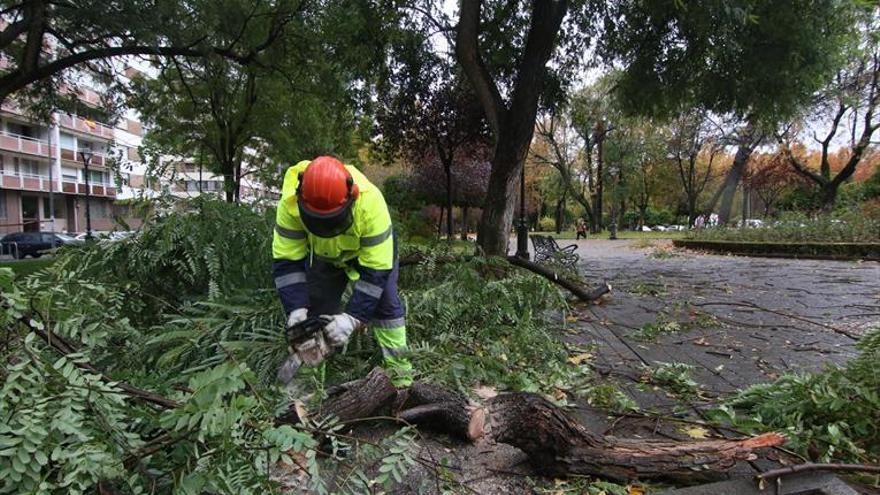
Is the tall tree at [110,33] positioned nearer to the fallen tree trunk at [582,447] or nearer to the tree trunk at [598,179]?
the fallen tree trunk at [582,447]

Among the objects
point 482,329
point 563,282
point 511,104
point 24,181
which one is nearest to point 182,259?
point 482,329

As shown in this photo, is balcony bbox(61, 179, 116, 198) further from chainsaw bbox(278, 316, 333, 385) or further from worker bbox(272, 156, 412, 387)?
chainsaw bbox(278, 316, 333, 385)

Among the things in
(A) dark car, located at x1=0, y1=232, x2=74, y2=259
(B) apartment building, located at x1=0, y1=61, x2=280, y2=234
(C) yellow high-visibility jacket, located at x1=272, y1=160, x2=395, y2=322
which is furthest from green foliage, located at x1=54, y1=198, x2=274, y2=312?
(A) dark car, located at x1=0, y1=232, x2=74, y2=259

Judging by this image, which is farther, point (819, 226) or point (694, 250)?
point (694, 250)

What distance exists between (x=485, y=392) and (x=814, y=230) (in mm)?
13637

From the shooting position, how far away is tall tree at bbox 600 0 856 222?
639 centimetres

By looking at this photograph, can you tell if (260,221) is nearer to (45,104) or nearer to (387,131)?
(387,131)

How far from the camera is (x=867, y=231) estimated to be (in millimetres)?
11625

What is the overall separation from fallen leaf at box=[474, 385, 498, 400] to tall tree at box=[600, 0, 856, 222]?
191 inches

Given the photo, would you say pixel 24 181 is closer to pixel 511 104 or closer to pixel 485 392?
pixel 511 104

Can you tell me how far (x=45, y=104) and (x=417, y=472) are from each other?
A: 554 inches

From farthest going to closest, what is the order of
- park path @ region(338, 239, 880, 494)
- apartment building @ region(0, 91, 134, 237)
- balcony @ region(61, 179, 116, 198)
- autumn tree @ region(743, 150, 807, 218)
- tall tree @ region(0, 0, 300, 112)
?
balcony @ region(61, 179, 116, 198)
apartment building @ region(0, 91, 134, 237)
autumn tree @ region(743, 150, 807, 218)
tall tree @ region(0, 0, 300, 112)
park path @ region(338, 239, 880, 494)

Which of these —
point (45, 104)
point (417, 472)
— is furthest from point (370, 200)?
point (45, 104)

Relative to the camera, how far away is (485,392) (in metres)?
3.05
